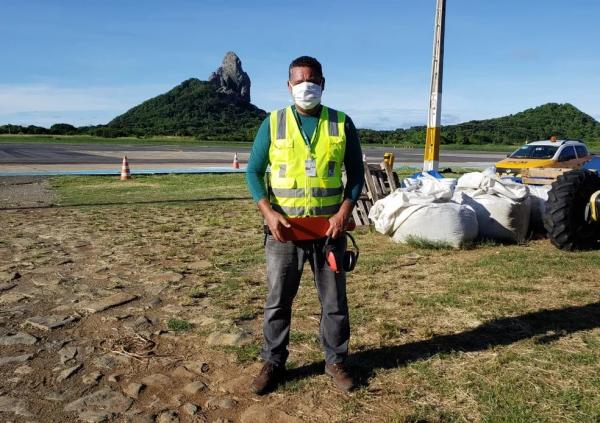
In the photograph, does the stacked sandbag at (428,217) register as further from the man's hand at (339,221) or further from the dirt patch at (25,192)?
the dirt patch at (25,192)

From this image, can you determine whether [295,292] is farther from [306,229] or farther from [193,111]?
[193,111]

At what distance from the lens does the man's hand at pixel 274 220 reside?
309 centimetres

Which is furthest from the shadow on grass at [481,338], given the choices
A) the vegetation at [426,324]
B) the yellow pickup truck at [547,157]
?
the yellow pickup truck at [547,157]

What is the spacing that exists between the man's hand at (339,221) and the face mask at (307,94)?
0.62 m

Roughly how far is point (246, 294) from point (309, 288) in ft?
2.00

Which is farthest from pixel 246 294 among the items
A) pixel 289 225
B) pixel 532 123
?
pixel 532 123

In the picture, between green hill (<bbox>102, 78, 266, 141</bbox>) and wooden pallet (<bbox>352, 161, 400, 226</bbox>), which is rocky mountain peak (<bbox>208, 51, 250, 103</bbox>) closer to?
green hill (<bbox>102, 78, 266, 141</bbox>)

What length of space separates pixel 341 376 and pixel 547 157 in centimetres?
1443

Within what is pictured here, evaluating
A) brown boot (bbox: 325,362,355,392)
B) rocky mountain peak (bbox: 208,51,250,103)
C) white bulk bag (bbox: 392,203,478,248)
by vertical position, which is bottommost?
brown boot (bbox: 325,362,355,392)

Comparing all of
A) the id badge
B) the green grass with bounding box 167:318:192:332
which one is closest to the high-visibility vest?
the id badge

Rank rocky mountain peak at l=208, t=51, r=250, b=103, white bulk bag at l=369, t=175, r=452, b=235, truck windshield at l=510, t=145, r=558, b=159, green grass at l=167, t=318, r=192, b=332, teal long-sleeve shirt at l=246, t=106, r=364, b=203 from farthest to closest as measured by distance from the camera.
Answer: rocky mountain peak at l=208, t=51, r=250, b=103 < truck windshield at l=510, t=145, r=558, b=159 < white bulk bag at l=369, t=175, r=452, b=235 < green grass at l=167, t=318, r=192, b=332 < teal long-sleeve shirt at l=246, t=106, r=364, b=203

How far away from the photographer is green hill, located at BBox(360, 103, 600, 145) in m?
53.5

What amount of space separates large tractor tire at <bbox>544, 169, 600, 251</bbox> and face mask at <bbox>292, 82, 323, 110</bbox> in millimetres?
4488

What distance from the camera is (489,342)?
391cm
